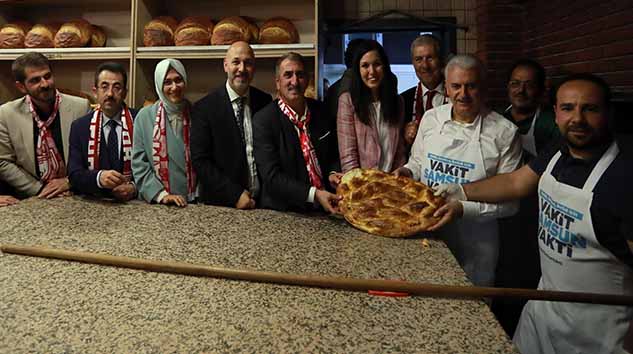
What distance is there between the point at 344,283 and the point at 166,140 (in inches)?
47.1

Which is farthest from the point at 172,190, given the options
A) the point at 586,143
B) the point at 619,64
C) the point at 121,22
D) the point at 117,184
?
the point at 619,64

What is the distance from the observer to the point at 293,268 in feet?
3.53

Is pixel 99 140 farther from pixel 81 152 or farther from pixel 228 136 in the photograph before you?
pixel 228 136

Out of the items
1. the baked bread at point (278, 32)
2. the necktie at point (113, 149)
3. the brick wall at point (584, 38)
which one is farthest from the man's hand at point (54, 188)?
the brick wall at point (584, 38)

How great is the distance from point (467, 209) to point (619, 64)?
1.42m

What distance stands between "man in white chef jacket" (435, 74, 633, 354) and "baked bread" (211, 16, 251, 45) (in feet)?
5.85

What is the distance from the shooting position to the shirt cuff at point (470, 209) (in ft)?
4.57

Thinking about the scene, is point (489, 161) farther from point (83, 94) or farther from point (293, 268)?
point (83, 94)

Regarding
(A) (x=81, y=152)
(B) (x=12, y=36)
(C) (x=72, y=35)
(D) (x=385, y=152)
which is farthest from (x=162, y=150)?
(B) (x=12, y=36)

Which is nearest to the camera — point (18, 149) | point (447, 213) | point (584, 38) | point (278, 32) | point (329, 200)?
point (447, 213)

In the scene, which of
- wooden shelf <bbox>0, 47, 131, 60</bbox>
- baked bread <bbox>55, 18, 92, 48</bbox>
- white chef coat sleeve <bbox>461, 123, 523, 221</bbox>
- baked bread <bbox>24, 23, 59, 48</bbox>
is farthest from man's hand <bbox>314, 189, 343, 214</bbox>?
baked bread <bbox>24, 23, 59, 48</bbox>

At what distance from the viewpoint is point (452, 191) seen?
1.42 meters

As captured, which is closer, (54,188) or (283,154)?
(283,154)

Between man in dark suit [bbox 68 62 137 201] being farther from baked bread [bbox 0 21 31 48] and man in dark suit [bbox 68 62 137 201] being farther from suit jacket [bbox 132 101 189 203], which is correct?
baked bread [bbox 0 21 31 48]
